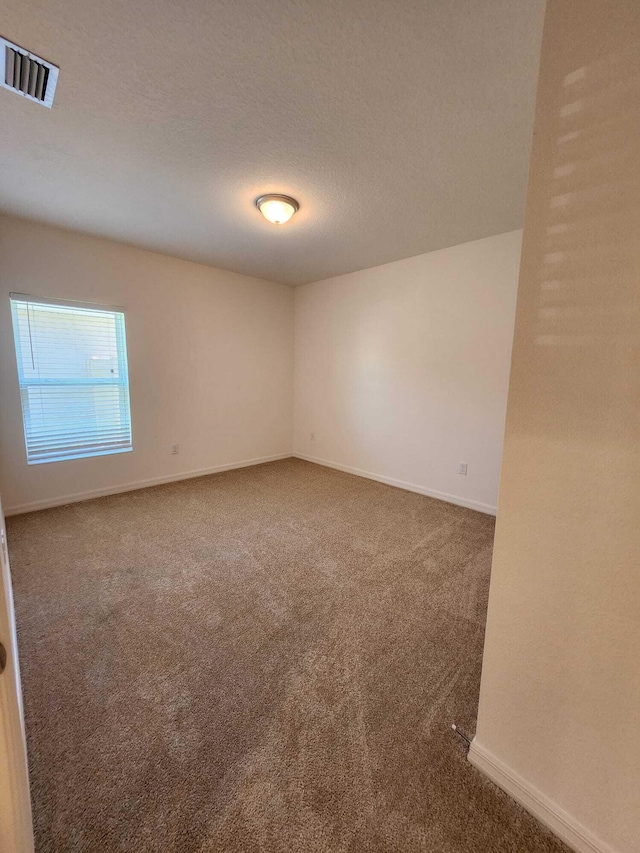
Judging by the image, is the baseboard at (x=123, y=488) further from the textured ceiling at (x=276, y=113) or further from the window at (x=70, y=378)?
the textured ceiling at (x=276, y=113)

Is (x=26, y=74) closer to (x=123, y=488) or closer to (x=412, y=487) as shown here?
(x=123, y=488)

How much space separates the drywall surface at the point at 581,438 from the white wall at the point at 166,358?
3.74 meters

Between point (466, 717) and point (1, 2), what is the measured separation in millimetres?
3179

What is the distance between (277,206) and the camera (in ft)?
7.95

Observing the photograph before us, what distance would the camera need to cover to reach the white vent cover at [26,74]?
138 centimetres

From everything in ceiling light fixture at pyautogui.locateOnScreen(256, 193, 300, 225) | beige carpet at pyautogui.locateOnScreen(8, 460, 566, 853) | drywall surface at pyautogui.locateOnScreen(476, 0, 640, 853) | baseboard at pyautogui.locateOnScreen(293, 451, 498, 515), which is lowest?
beige carpet at pyautogui.locateOnScreen(8, 460, 566, 853)

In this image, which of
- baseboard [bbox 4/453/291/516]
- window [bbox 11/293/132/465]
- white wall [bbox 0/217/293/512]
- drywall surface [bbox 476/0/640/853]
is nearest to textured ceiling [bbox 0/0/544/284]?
white wall [bbox 0/217/293/512]

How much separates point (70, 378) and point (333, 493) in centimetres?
292

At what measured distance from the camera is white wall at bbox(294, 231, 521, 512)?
10.4ft

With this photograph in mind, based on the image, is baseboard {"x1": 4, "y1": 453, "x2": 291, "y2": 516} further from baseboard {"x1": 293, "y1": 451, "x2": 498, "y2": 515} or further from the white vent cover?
the white vent cover

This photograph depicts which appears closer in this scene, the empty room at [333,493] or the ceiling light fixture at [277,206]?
the empty room at [333,493]

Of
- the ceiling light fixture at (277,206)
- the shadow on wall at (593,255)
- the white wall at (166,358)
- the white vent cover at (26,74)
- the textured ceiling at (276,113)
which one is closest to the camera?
the shadow on wall at (593,255)

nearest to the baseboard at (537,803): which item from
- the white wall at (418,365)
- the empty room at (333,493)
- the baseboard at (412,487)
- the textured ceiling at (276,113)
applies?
the empty room at (333,493)

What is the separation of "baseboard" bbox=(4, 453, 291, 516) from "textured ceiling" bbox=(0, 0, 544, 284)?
254cm
